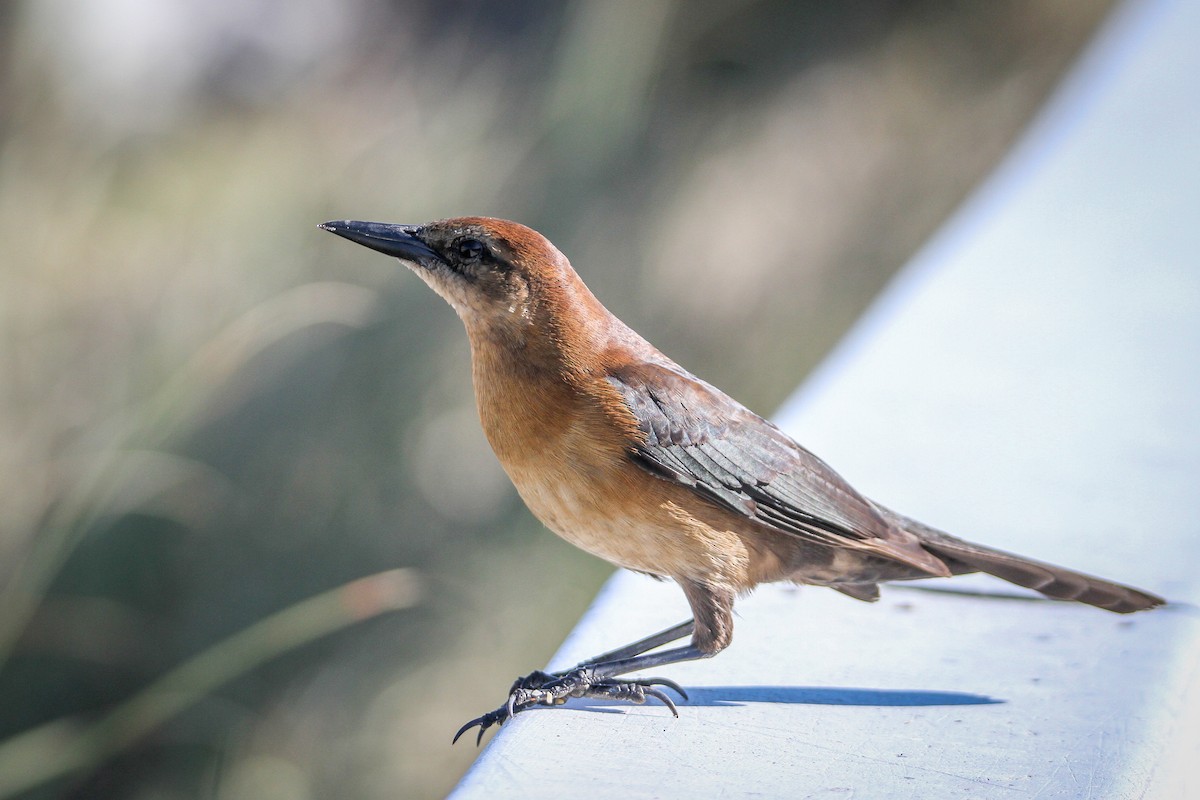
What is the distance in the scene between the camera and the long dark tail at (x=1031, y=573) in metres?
2.40

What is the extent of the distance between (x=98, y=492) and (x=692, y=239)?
3.38 meters

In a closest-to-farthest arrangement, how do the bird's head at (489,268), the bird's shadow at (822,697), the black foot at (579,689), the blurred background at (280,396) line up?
the bird's shadow at (822,697)
the black foot at (579,689)
the bird's head at (489,268)
the blurred background at (280,396)

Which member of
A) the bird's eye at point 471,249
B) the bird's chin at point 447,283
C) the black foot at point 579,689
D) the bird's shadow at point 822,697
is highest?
the bird's eye at point 471,249

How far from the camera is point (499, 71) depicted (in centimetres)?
508

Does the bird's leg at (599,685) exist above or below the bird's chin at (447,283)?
below

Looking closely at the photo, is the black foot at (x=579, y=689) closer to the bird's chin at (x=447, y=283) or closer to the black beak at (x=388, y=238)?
the bird's chin at (x=447, y=283)

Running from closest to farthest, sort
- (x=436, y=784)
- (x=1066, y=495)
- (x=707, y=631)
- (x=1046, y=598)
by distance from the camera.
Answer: (x=707, y=631) → (x=1046, y=598) → (x=1066, y=495) → (x=436, y=784)

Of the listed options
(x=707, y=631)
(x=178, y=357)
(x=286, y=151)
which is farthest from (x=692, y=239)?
(x=707, y=631)

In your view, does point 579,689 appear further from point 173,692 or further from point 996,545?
point 173,692

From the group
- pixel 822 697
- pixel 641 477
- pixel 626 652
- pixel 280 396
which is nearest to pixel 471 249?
pixel 641 477

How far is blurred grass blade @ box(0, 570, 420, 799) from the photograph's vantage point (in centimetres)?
304

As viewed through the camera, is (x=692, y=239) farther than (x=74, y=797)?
Yes

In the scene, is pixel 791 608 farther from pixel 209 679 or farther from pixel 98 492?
pixel 98 492

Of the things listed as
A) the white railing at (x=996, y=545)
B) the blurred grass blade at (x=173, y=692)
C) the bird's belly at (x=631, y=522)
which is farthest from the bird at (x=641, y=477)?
the blurred grass blade at (x=173, y=692)
